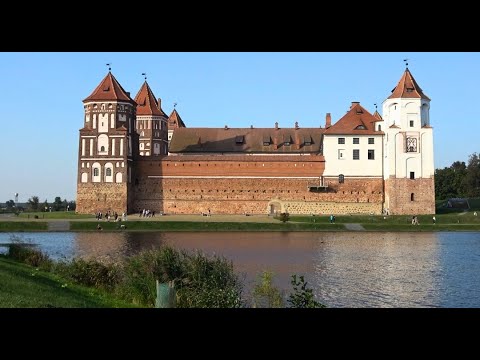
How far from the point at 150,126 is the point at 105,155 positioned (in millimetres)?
14417

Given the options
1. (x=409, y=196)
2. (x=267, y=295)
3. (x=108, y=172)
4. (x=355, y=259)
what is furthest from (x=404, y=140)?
(x=267, y=295)

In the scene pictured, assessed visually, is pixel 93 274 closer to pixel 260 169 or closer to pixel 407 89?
pixel 260 169

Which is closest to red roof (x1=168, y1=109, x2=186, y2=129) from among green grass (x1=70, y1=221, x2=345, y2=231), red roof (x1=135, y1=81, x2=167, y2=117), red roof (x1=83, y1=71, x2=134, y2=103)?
red roof (x1=135, y1=81, x2=167, y2=117)

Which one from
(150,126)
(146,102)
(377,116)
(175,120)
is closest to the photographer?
(377,116)

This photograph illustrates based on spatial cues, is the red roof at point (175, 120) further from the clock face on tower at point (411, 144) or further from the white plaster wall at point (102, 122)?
the clock face on tower at point (411, 144)

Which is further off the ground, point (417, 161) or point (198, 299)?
point (417, 161)

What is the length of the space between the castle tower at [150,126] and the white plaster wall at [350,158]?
64.8 ft

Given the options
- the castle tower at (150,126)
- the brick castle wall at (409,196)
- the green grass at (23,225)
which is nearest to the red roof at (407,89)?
the brick castle wall at (409,196)

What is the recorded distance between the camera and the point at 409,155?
4616 cm

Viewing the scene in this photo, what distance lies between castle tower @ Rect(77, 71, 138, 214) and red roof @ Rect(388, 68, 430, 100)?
2071cm

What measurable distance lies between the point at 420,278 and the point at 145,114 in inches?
1871

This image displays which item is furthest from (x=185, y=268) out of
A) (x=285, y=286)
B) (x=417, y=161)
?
(x=417, y=161)

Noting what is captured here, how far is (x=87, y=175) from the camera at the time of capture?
156ft
